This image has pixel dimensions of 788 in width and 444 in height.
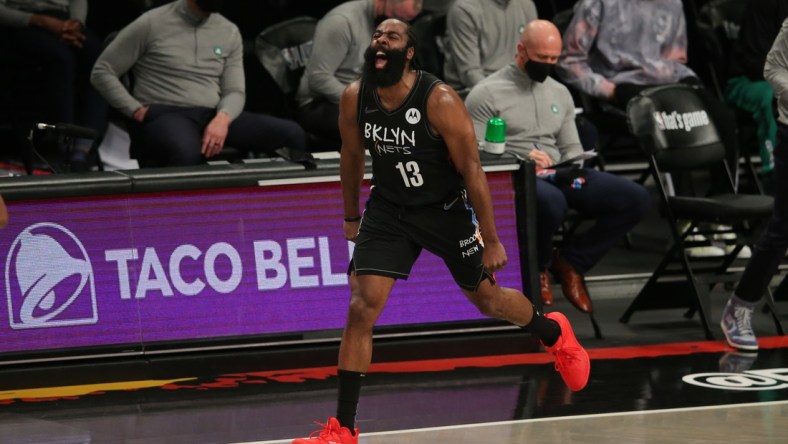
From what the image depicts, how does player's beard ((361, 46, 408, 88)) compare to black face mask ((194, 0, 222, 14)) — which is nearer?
player's beard ((361, 46, 408, 88))

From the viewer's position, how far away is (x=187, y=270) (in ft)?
23.0

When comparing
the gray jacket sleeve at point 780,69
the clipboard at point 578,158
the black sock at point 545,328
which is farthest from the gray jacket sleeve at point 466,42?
the black sock at point 545,328

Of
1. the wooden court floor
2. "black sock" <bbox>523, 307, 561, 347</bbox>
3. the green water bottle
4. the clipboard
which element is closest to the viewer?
the wooden court floor

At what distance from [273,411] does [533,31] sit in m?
2.83

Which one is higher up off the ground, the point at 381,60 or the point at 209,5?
the point at 209,5

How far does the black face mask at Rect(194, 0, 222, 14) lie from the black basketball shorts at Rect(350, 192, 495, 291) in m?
2.99

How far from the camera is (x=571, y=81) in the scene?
9.42 meters

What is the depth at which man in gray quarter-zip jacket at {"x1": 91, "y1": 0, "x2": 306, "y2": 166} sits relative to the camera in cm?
820

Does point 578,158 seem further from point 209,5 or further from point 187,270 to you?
point 209,5

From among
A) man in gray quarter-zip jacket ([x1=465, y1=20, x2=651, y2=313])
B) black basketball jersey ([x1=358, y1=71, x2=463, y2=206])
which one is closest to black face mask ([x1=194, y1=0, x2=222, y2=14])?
man in gray quarter-zip jacket ([x1=465, y1=20, x2=651, y2=313])

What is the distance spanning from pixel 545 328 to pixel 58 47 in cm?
403

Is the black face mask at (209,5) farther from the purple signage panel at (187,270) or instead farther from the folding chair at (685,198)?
the folding chair at (685,198)

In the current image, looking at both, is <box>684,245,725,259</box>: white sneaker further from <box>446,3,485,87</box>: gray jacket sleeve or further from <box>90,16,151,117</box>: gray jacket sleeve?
<box>90,16,151,117</box>: gray jacket sleeve

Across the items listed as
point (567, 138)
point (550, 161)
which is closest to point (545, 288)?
point (550, 161)
